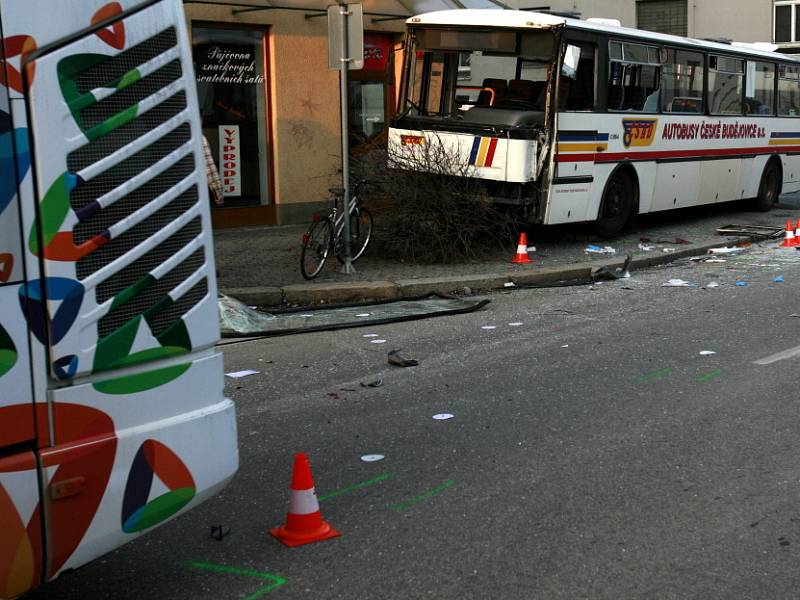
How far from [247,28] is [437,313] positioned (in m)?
7.88

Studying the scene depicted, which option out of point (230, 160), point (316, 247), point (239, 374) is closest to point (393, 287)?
point (316, 247)

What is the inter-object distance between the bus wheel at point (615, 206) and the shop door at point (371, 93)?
4.47 m

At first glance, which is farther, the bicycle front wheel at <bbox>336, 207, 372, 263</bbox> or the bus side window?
the bus side window

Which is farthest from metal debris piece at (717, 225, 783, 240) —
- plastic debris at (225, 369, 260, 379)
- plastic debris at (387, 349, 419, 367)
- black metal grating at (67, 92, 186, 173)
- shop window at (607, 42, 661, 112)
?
black metal grating at (67, 92, 186, 173)

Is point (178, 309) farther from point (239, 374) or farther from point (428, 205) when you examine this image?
point (428, 205)

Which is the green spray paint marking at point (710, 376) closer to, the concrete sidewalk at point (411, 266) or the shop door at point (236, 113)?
the concrete sidewalk at point (411, 266)

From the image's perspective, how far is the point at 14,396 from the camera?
301cm

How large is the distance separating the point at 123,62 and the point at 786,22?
32.1 m

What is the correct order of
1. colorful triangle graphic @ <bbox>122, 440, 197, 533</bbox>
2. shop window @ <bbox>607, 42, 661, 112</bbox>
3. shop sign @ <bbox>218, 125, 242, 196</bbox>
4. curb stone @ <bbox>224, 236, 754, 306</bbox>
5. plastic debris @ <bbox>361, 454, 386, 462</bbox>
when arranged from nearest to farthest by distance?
colorful triangle graphic @ <bbox>122, 440, 197, 533</bbox>
plastic debris @ <bbox>361, 454, 386, 462</bbox>
curb stone @ <bbox>224, 236, 754, 306</bbox>
shop window @ <bbox>607, 42, 661, 112</bbox>
shop sign @ <bbox>218, 125, 242, 196</bbox>

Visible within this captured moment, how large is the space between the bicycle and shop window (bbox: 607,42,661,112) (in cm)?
407

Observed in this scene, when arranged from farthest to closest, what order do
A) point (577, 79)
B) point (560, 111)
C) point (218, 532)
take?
point (577, 79) → point (560, 111) → point (218, 532)

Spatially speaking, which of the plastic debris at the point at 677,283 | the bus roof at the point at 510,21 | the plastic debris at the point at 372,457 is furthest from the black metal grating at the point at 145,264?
the bus roof at the point at 510,21

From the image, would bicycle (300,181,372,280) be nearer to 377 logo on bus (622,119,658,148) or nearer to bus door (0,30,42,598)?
377 logo on bus (622,119,658,148)

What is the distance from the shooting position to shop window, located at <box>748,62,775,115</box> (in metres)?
17.9
